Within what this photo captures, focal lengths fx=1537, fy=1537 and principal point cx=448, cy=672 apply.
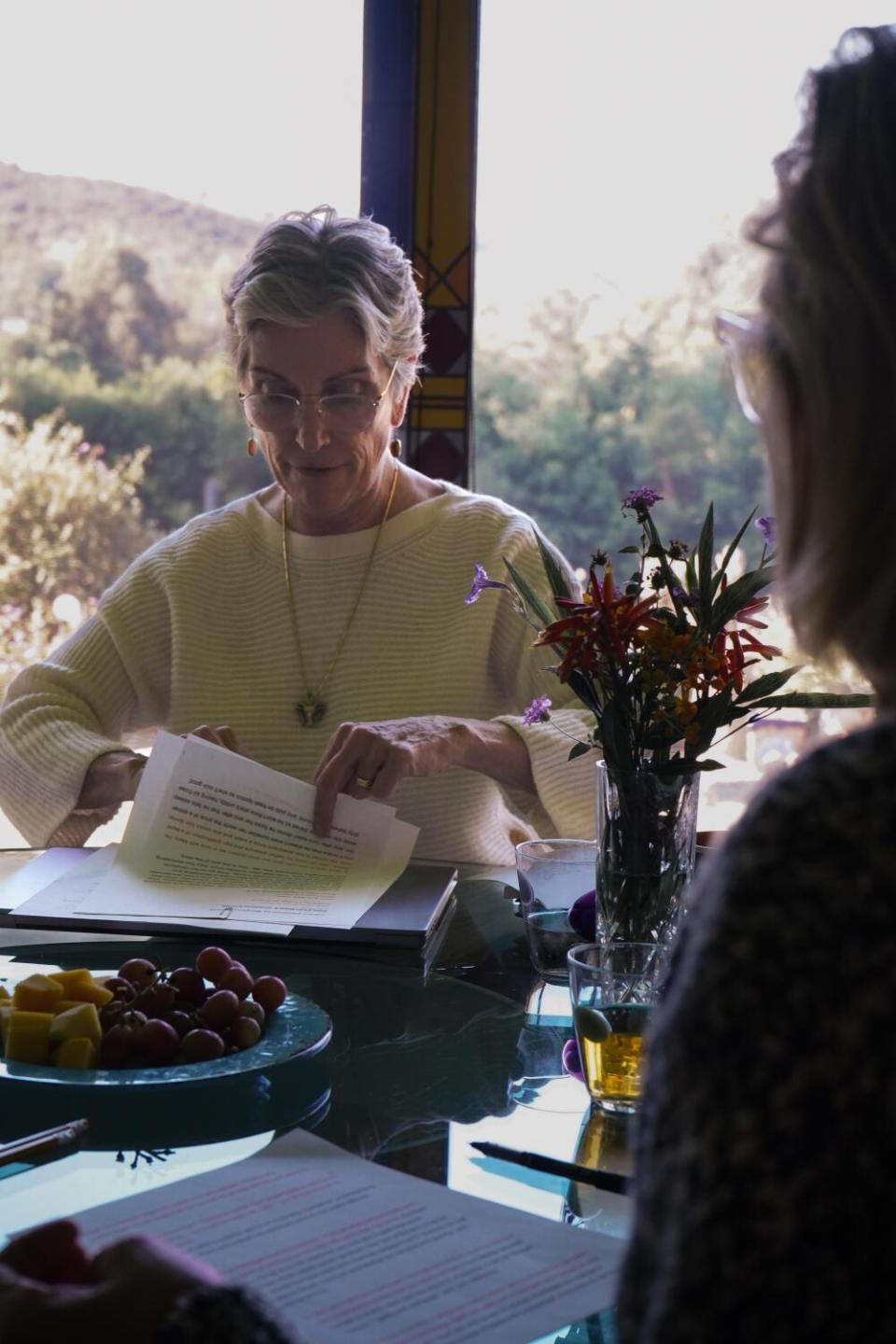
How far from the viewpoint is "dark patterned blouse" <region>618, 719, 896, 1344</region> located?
547mm

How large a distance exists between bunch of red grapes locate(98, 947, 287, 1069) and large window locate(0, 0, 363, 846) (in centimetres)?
204

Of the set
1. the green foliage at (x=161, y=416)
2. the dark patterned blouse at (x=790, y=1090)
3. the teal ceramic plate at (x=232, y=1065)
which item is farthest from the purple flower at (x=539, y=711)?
the green foliage at (x=161, y=416)

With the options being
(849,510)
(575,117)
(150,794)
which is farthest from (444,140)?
(849,510)

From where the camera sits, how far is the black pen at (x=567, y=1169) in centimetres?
101

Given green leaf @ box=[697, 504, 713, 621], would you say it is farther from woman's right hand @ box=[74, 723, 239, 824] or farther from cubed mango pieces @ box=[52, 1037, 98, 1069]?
woman's right hand @ box=[74, 723, 239, 824]

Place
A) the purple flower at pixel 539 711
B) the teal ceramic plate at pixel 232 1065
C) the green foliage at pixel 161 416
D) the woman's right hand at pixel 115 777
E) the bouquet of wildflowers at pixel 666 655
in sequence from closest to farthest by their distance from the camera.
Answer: the teal ceramic plate at pixel 232 1065 → the bouquet of wildflowers at pixel 666 655 → the purple flower at pixel 539 711 → the woman's right hand at pixel 115 777 → the green foliage at pixel 161 416

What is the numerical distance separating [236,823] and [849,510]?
1193mm

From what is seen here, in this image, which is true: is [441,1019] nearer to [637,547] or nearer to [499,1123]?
[499,1123]

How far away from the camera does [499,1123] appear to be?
113 cm

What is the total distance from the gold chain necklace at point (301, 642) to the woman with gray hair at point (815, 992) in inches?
63.7

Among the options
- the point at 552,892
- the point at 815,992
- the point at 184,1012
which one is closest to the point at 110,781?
the point at 552,892

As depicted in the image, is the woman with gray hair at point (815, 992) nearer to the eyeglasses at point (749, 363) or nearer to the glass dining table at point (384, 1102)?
the eyeglasses at point (749, 363)

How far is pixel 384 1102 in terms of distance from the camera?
116 cm

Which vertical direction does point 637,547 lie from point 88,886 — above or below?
above
